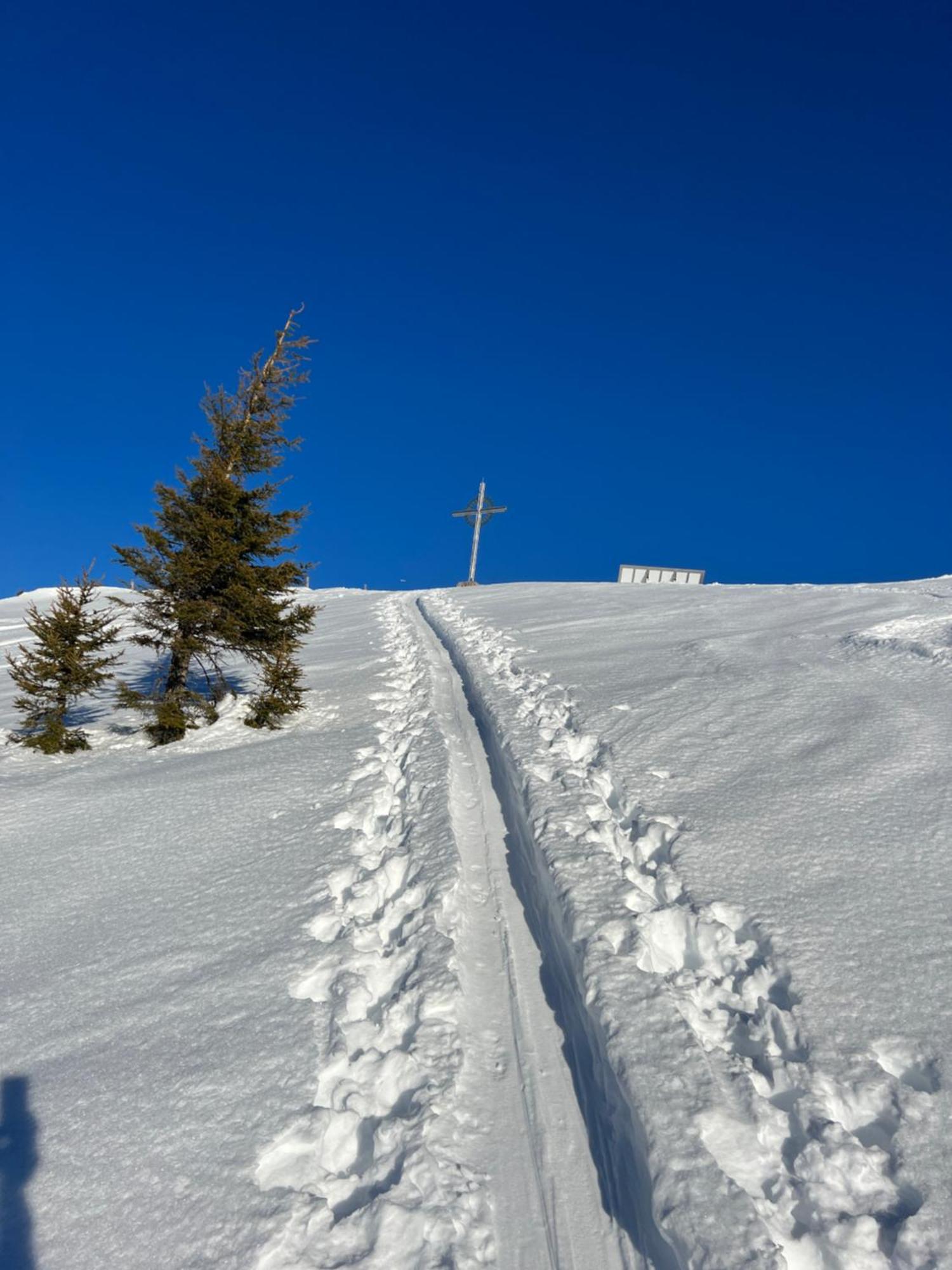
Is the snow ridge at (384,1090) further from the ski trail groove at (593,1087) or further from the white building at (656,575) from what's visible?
the white building at (656,575)

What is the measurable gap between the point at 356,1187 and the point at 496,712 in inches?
300

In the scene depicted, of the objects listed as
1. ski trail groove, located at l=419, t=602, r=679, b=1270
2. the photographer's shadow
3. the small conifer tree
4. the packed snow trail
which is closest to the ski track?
ski trail groove, located at l=419, t=602, r=679, b=1270

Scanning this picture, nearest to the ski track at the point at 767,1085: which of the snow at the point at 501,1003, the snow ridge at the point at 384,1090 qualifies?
the snow at the point at 501,1003

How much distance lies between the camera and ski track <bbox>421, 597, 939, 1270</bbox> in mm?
2893

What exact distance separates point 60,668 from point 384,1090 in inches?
366

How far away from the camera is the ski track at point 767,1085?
2.89 meters

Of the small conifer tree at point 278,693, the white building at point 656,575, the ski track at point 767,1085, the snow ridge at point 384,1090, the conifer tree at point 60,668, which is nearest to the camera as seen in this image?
the ski track at point 767,1085

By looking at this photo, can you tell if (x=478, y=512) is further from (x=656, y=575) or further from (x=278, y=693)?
(x=278, y=693)

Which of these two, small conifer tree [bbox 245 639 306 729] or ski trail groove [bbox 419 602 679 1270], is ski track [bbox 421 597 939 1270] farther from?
small conifer tree [bbox 245 639 306 729]

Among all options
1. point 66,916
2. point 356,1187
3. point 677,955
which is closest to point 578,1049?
point 677,955

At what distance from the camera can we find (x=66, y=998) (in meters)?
4.77

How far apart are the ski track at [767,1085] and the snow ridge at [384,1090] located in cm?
104

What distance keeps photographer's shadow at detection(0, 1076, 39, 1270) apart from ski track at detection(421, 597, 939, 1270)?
315 centimetres

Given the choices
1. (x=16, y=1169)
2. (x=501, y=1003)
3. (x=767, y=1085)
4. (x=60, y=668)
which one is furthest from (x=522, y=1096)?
(x=60, y=668)
